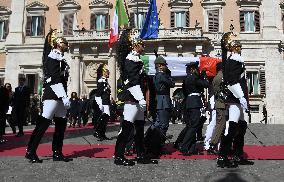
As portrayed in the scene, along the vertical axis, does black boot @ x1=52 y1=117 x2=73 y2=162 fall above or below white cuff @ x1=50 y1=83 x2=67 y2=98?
below

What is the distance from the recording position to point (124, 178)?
5.48 metres

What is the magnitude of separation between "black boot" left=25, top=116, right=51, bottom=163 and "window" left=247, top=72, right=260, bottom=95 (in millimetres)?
24015

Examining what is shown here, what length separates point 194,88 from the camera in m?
8.28

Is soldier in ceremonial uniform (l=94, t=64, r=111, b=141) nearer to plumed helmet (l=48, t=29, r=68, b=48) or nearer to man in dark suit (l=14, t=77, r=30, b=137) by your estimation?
man in dark suit (l=14, t=77, r=30, b=137)

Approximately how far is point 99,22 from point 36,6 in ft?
18.8

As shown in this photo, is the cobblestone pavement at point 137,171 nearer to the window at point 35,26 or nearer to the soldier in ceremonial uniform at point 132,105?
the soldier in ceremonial uniform at point 132,105

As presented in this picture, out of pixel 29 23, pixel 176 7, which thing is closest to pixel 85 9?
pixel 29 23

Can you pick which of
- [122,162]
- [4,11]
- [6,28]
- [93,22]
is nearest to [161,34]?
[93,22]

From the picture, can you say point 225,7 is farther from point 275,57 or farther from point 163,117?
point 163,117

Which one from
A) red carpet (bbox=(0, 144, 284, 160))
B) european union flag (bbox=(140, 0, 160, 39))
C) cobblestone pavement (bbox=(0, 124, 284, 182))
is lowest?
red carpet (bbox=(0, 144, 284, 160))

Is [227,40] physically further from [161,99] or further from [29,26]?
[29,26]

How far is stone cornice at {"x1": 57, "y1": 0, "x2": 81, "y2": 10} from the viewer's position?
107 ft

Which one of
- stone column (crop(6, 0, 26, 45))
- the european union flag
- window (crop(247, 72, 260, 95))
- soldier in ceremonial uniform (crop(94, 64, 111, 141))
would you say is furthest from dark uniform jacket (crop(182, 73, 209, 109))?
stone column (crop(6, 0, 26, 45))

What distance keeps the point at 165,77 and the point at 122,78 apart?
138 centimetres
